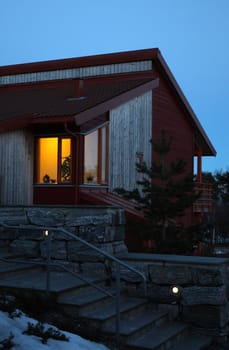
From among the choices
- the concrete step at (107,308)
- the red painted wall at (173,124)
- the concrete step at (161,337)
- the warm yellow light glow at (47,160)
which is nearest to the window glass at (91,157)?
the warm yellow light glow at (47,160)

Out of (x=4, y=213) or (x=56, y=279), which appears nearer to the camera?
(x=56, y=279)

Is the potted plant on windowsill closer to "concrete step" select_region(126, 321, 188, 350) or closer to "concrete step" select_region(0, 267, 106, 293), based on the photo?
"concrete step" select_region(0, 267, 106, 293)

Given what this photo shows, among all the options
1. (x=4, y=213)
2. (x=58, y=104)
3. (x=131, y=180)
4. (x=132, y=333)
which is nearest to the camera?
(x=132, y=333)

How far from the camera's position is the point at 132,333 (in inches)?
265

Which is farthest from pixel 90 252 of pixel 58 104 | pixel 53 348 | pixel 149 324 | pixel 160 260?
pixel 58 104

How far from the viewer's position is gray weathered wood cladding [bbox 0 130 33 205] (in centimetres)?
1580

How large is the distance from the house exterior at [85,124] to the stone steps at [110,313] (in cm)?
759

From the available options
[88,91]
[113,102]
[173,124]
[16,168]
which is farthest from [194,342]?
[173,124]

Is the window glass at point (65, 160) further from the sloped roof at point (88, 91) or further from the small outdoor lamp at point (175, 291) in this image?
the small outdoor lamp at point (175, 291)

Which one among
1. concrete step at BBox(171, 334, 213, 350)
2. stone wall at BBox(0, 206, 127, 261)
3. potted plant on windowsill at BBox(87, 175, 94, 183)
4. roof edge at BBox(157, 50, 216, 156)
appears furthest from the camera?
roof edge at BBox(157, 50, 216, 156)

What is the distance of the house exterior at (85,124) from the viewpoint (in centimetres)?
1590

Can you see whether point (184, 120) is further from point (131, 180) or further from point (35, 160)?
point (35, 160)

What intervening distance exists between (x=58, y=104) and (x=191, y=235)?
6.04 m

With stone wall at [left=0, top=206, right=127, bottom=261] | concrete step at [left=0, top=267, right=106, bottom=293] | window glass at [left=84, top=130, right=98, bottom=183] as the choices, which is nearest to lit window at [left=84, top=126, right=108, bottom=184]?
window glass at [left=84, top=130, right=98, bottom=183]
